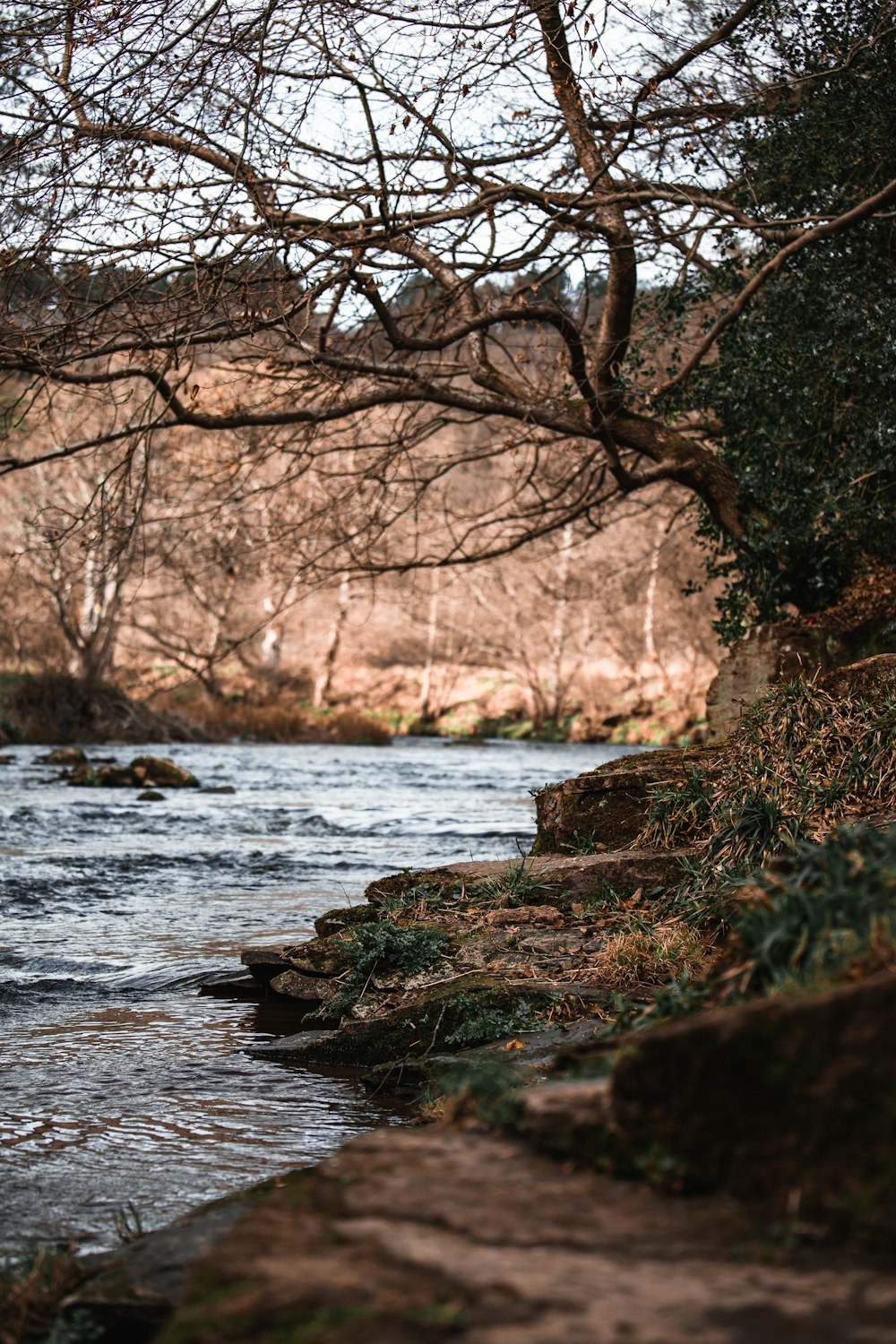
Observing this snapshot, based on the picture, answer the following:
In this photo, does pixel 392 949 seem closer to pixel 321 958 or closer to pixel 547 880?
pixel 321 958

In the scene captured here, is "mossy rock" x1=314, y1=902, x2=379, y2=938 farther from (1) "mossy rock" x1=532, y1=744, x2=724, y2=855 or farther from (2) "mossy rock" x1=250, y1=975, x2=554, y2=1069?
(1) "mossy rock" x1=532, y1=744, x2=724, y2=855

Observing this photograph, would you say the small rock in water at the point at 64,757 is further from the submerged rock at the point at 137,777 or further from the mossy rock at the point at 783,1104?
the mossy rock at the point at 783,1104

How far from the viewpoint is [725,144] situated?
11664mm

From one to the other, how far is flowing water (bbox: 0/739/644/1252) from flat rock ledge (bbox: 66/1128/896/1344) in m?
1.55

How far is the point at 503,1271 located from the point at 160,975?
5.84 m

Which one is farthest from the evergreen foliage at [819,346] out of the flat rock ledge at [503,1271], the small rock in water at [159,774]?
the small rock in water at [159,774]

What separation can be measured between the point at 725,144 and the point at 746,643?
4772 millimetres

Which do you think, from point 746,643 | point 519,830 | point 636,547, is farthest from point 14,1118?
point 636,547

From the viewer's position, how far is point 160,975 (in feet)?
24.3

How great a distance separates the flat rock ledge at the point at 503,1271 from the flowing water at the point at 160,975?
1546 millimetres

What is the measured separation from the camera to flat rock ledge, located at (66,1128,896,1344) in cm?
178

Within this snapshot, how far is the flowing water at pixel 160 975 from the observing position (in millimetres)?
4250

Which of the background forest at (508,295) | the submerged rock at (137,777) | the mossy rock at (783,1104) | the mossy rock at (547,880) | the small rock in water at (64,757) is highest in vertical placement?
the background forest at (508,295)

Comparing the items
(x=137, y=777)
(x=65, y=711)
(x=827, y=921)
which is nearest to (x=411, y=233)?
(x=827, y=921)
